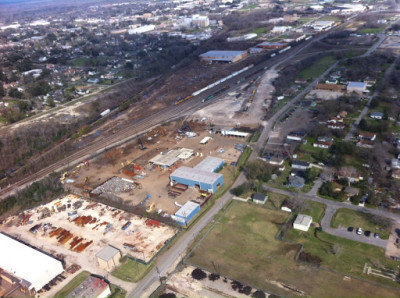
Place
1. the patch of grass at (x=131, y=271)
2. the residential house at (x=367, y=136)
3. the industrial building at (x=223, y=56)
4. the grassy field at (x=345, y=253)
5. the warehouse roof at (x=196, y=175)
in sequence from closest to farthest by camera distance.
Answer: the grassy field at (x=345, y=253) → the patch of grass at (x=131, y=271) → the warehouse roof at (x=196, y=175) → the residential house at (x=367, y=136) → the industrial building at (x=223, y=56)

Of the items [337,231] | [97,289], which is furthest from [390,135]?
[97,289]

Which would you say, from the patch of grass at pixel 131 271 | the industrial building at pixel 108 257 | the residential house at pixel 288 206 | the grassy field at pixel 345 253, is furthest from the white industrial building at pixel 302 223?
the industrial building at pixel 108 257

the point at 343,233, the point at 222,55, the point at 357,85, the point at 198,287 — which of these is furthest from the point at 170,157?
the point at 222,55

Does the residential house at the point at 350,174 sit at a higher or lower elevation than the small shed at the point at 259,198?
higher

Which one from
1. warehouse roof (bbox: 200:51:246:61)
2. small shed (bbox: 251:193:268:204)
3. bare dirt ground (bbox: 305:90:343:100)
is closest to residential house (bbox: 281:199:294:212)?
small shed (bbox: 251:193:268:204)

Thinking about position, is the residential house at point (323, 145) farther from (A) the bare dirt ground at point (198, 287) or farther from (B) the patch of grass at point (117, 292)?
(B) the patch of grass at point (117, 292)

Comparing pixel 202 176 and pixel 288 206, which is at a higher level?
pixel 202 176

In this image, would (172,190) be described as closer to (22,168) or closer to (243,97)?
(22,168)

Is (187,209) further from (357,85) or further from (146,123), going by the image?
(357,85)
